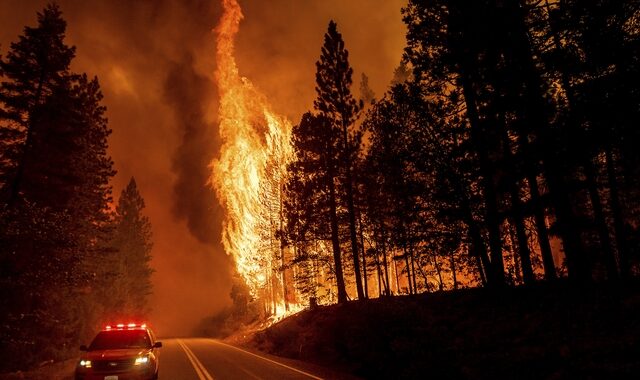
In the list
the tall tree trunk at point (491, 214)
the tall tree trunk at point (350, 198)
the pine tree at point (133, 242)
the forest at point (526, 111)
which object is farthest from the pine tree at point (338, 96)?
the pine tree at point (133, 242)

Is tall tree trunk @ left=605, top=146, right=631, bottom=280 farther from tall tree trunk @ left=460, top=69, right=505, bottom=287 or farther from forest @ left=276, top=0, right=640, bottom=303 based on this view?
tall tree trunk @ left=460, top=69, right=505, bottom=287

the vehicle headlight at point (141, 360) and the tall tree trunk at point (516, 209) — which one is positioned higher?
the tall tree trunk at point (516, 209)

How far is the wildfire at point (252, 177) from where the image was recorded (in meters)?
36.2

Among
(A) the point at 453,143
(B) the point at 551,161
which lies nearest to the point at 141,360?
(B) the point at 551,161

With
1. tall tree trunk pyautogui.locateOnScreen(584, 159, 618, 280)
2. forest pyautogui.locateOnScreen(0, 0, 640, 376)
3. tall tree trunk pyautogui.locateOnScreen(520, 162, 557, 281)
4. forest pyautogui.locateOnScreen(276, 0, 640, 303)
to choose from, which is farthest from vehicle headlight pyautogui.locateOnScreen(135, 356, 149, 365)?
tall tree trunk pyautogui.locateOnScreen(584, 159, 618, 280)

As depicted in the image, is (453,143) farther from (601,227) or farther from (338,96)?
(338,96)

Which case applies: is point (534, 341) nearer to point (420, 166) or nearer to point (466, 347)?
point (466, 347)

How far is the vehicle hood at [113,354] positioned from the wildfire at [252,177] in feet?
79.7

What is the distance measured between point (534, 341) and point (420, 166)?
8.41 m

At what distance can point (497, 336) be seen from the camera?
11.8 metres

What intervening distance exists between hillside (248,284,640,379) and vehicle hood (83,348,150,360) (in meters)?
A: 7.75

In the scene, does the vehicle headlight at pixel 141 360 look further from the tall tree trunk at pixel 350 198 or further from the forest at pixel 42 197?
the tall tree trunk at pixel 350 198

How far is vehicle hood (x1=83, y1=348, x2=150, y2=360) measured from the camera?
10268 mm

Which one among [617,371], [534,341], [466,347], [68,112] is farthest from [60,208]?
[617,371]
